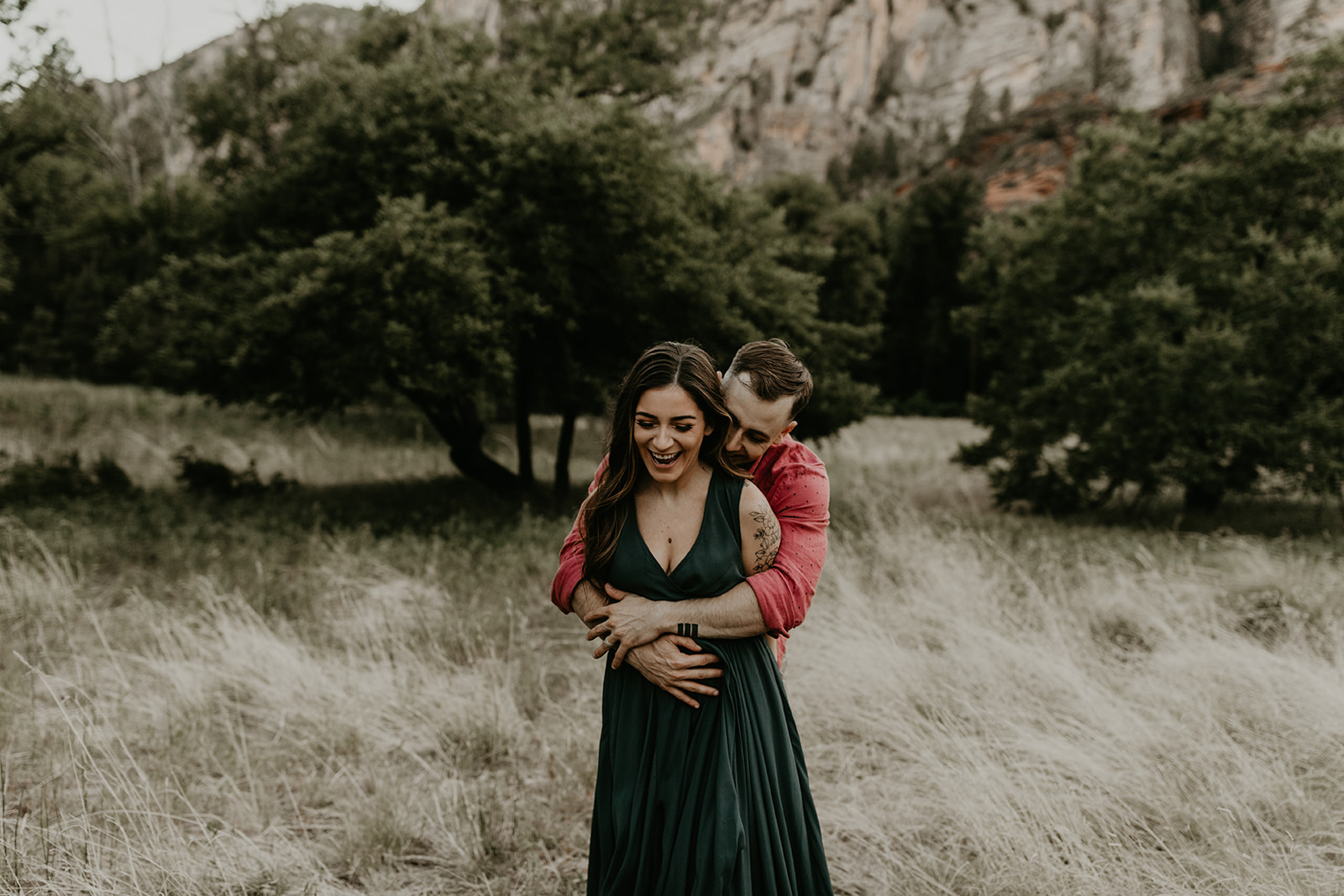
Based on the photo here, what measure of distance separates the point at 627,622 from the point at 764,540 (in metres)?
0.40

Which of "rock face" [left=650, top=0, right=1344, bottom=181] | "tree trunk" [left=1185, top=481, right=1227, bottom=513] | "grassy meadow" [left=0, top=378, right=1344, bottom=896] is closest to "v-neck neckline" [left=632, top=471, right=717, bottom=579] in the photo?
"grassy meadow" [left=0, top=378, right=1344, bottom=896]

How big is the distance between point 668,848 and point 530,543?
6.21 metres

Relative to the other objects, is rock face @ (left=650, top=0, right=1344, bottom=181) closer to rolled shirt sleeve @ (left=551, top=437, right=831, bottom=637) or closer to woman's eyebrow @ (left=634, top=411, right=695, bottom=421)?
rolled shirt sleeve @ (left=551, top=437, right=831, bottom=637)

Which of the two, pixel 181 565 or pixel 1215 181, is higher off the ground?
pixel 1215 181

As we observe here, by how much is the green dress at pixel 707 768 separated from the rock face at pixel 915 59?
91.2 m

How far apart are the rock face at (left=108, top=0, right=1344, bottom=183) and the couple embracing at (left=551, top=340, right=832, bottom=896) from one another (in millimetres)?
91005

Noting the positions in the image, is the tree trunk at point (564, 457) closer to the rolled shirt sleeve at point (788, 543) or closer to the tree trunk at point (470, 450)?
the tree trunk at point (470, 450)

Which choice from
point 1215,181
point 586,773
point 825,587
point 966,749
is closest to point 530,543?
point 825,587

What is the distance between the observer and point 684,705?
1.99 meters

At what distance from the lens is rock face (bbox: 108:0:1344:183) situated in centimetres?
9238

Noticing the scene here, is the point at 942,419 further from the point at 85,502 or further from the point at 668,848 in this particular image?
the point at 668,848

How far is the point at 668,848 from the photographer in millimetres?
1950

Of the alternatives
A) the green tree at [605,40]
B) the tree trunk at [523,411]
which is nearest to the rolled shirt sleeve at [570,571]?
the tree trunk at [523,411]

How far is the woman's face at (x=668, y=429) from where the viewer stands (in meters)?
1.91
